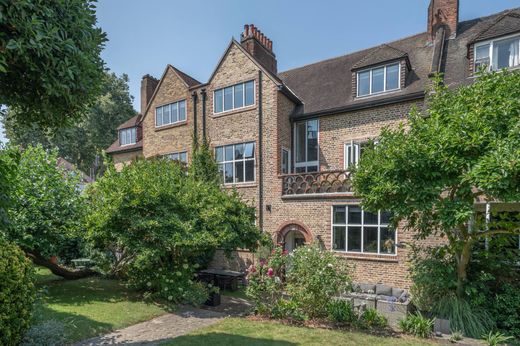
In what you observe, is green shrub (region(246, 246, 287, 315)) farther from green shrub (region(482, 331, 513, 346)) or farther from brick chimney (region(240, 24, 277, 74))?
brick chimney (region(240, 24, 277, 74))

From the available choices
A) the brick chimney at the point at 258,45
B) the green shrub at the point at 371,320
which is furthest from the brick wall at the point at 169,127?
the green shrub at the point at 371,320

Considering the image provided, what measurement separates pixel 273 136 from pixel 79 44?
1185 centimetres

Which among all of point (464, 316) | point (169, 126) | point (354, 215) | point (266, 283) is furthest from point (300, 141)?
point (464, 316)

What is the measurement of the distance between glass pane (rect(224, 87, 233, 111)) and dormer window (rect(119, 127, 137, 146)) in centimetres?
1048

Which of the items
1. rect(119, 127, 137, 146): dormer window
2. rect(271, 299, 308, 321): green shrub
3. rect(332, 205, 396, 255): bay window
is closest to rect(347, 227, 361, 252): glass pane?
rect(332, 205, 396, 255): bay window

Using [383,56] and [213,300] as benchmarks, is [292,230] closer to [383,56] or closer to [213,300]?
[213,300]

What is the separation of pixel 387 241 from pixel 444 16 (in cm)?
1185

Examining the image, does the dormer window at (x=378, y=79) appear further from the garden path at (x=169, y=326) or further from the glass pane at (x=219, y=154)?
the garden path at (x=169, y=326)

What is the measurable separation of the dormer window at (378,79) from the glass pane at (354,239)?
6.54m

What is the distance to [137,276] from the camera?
11695 mm

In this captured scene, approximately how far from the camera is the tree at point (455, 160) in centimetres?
667

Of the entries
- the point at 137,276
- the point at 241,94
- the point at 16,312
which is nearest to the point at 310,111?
the point at 241,94

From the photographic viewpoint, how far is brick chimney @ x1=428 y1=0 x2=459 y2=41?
50.2ft

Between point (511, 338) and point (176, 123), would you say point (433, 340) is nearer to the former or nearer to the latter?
point (511, 338)
